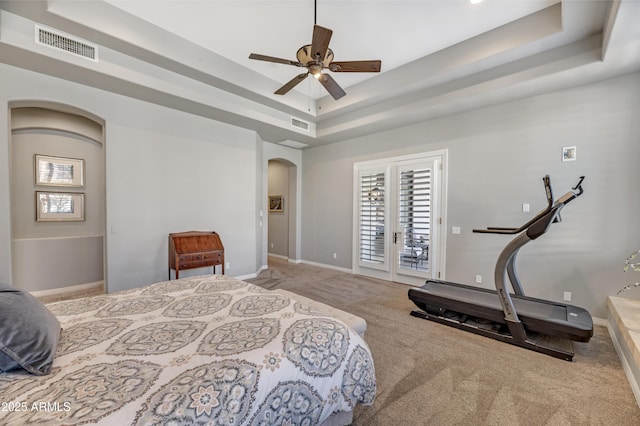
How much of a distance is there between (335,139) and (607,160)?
4.26m

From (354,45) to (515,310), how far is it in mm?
3772

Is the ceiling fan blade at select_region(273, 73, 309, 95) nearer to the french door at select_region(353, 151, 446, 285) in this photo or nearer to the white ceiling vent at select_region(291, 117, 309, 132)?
the white ceiling vent at select_region(291, 117, 309, 132)

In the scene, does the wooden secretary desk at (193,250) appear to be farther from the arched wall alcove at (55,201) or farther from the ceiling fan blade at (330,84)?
the ceiling fan blade at (330,84)

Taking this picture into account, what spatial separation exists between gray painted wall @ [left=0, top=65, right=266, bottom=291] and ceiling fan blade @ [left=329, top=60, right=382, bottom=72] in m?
2.91

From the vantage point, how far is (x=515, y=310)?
2.87 meters

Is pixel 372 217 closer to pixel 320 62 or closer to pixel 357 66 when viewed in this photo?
pixel 357 66

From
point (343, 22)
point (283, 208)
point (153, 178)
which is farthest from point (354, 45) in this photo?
point (283, 208)

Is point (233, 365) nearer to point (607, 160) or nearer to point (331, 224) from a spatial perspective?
point (607, 160)

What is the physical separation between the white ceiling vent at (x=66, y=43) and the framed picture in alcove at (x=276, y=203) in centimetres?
491

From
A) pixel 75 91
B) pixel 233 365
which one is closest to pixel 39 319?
pixel 233 365

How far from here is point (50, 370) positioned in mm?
1152

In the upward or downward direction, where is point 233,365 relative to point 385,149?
downward

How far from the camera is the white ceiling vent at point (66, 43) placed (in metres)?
2.79

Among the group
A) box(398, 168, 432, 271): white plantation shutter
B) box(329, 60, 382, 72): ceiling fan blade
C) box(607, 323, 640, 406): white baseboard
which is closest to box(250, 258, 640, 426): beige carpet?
box(607, 323, 640, 406): white baseboard
